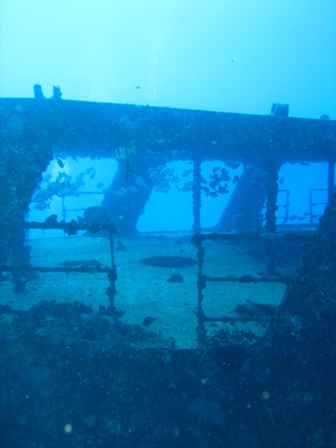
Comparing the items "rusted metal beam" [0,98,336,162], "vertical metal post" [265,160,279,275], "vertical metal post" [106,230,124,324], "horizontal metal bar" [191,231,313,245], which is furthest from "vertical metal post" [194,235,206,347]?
"vertical metal post" [265,160,279,275]

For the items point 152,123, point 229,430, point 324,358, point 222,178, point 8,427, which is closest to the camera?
point 324,358

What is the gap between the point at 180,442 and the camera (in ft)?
11.2

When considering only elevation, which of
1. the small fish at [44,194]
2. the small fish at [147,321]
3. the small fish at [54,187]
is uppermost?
the small fish at [54,187]

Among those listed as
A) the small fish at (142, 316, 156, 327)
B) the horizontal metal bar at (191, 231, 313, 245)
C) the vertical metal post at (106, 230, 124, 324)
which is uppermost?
the horizontal metal bar at (191, 231, 313, 245)

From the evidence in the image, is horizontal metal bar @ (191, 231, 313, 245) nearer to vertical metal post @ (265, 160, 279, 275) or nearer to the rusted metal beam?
the rusted metal beam

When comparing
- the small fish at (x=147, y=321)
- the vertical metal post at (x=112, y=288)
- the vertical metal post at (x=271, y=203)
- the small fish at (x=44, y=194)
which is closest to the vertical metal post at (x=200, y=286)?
the small fish at (x=147, y=321)

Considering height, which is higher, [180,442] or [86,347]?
[86,347]

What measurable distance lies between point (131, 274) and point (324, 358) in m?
5.82

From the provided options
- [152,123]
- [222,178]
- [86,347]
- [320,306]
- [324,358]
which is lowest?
[86,347]

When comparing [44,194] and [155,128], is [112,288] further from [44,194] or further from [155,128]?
[44,194]

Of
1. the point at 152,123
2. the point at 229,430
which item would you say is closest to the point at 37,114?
the point at 152,123

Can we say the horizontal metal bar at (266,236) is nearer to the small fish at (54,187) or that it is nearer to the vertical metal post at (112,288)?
the vertical metal post at (112,288)

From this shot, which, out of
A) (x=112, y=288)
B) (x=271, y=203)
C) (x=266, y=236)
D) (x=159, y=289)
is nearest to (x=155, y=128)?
(x=112, y=288)

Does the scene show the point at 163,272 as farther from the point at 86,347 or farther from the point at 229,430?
the point at 229,430
